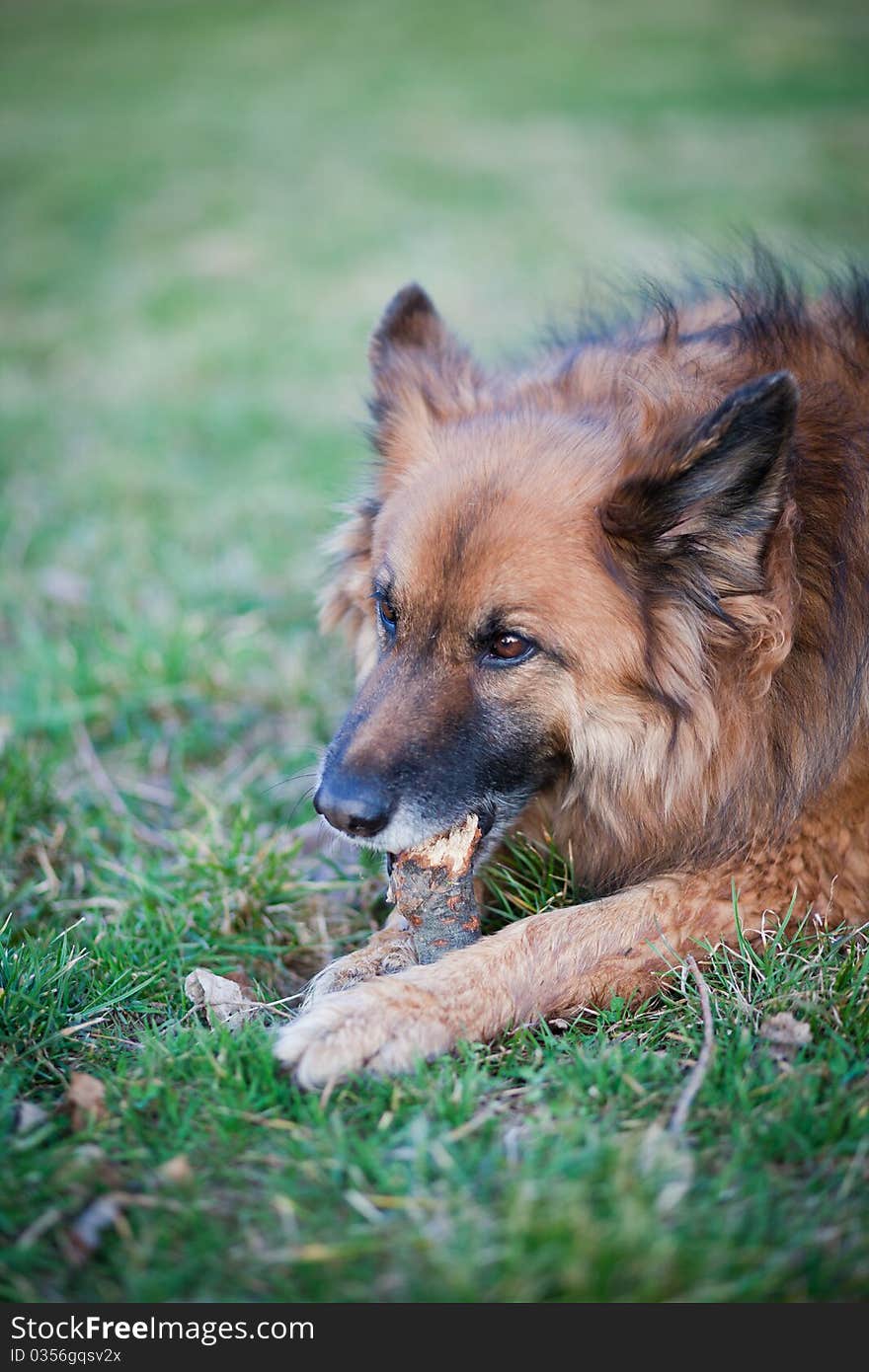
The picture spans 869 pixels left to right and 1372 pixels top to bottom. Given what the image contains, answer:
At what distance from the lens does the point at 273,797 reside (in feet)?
12.4

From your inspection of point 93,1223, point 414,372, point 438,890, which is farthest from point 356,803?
point 414,372

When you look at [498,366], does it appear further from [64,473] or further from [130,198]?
[130,198]

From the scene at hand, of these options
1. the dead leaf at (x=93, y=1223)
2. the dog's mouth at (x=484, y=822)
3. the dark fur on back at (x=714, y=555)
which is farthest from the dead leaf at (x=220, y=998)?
the dark fur on back at (x=714, y=555)

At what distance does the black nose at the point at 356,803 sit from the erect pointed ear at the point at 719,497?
807 millimetres

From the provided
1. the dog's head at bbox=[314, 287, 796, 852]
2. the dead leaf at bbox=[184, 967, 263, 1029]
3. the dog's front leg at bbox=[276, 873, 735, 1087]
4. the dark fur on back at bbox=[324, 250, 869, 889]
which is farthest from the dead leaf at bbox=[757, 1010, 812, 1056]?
the dead leaf at bbox=[184, 967, 263, 1029]

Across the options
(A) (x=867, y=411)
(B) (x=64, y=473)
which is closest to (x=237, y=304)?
(B) (x=64, y=473)

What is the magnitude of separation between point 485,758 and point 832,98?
1359cm

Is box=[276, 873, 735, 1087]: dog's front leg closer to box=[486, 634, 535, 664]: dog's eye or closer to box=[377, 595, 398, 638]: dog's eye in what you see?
box=[486, 634, 535, 664]: dog's eye

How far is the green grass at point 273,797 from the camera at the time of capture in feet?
6.14

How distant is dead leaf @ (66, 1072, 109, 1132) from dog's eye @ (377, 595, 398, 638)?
1.25 m

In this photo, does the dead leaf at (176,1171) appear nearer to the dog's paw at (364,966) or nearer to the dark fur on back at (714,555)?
the dog's paw at (364,966)

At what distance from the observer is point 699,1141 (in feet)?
6.83

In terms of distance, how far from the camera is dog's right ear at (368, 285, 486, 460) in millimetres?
3051

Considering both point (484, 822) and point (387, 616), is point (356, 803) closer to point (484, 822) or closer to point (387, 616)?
point (484, 822)
